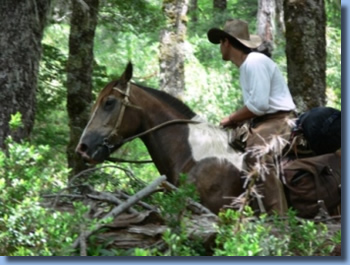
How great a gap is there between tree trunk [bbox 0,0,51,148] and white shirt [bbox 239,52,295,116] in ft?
4.59

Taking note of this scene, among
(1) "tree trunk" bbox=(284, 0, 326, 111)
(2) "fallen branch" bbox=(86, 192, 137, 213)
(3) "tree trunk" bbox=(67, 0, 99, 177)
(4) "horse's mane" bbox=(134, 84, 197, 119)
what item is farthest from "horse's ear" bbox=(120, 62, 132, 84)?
(3) "tree trunk" bbox=(67, 0, 99, 177)

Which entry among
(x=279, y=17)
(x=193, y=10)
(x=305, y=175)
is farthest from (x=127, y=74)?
(x=193, y=10)

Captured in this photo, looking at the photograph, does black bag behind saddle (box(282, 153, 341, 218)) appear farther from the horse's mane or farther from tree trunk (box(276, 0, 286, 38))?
tree trunk (box(276, 0, 286, 38))

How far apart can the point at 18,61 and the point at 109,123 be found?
0.81m

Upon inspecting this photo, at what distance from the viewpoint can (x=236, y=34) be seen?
5.68 metres

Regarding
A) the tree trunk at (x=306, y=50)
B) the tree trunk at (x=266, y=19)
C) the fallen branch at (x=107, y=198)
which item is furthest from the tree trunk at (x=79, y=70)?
the tree trunk at (x=266, y=19)

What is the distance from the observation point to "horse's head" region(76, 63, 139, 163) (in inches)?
230

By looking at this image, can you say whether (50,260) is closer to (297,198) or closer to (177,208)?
(177,208)

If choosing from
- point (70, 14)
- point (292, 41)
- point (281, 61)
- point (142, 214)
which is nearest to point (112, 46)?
point (281, 61)

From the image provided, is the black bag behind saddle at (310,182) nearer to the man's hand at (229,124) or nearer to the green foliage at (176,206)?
the man's hand at (229,124)

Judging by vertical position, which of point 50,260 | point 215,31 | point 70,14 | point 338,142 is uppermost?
point 70,14

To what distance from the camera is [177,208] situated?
365 cm

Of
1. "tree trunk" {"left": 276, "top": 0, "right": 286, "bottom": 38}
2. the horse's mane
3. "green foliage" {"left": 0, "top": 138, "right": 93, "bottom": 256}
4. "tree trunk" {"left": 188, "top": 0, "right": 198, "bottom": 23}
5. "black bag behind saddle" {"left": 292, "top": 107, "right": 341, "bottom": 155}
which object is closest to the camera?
"green foliage" {"left": 0, "top": 138, "right": 93, "bottom": 256}

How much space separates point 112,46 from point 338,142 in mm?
8889
